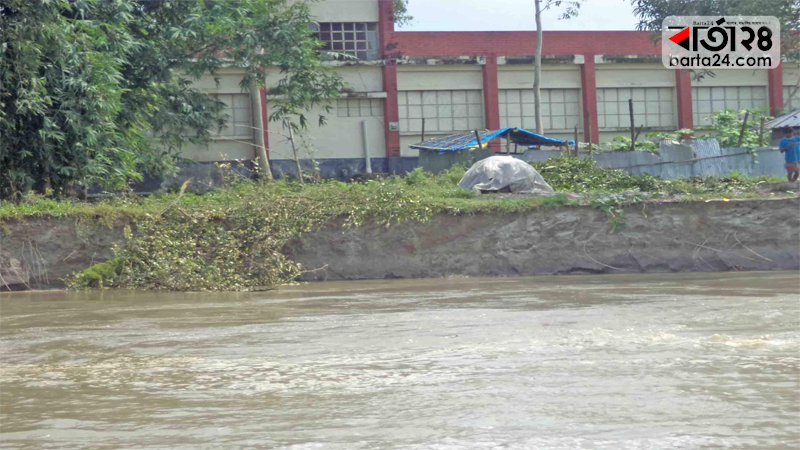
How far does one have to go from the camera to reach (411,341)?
6.38 meters

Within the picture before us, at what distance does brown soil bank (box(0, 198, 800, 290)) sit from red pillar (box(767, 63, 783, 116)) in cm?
1854

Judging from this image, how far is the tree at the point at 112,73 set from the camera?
12.8m

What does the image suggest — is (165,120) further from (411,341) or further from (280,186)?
(411,341)

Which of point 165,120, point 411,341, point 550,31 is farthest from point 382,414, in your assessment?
point 550,31

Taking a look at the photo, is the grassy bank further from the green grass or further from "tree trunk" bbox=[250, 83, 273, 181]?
"tree trunk" bbox=[250, 83, 273, 181]

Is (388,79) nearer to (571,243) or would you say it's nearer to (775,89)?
(775,89)

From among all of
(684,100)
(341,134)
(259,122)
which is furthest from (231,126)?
(684,100)

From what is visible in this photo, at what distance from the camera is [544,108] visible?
28.8m

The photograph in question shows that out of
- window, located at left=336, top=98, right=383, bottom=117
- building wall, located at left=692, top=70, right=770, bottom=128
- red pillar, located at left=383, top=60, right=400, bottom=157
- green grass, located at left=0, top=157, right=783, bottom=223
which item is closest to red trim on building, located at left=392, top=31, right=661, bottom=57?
red pillar, located at left=383, top=60, right=400, bottom=157

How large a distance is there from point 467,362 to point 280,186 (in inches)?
328

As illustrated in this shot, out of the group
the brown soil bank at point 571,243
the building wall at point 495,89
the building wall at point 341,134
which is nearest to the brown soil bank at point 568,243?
the brown soil bank at point 571,243

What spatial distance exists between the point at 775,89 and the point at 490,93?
33.5 ft

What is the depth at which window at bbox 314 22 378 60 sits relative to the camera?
2720cm

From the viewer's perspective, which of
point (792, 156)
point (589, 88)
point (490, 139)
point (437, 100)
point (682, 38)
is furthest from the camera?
point (589, 88)
